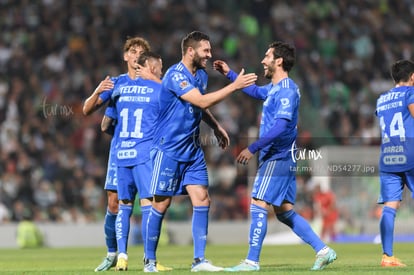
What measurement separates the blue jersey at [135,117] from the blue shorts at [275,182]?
4.67 ft

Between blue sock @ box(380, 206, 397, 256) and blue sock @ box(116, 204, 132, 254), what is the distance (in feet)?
9.25

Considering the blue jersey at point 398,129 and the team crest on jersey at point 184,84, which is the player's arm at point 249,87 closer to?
the team crest on jersey at point 184,84

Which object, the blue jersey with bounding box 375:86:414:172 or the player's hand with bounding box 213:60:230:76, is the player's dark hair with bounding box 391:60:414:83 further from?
the player's hand with bounding box 213:60:230:76

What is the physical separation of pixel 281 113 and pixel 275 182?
72cm

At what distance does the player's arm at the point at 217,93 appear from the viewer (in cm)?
995

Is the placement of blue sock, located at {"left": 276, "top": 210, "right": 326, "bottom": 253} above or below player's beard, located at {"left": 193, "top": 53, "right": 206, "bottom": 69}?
below

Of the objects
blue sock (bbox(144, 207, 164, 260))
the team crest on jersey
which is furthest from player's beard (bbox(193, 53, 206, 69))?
blue sock (bbox(144, 207, 164, 260))

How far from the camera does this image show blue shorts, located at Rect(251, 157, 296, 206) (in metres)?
10.6

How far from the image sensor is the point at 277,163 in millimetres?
10688

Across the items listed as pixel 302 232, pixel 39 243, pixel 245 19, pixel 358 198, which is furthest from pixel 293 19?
pixel 302 232

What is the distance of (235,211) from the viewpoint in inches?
934

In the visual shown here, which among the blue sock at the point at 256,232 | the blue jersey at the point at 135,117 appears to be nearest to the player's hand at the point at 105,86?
the blue jersey at the point at 135,117

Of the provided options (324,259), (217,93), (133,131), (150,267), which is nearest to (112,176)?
(133,131)

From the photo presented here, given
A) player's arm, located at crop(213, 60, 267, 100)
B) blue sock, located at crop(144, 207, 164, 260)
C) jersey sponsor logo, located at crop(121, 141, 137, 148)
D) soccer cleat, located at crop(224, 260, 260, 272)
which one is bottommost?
soccer cleat, located at crop(224, 260, 260, 272)
